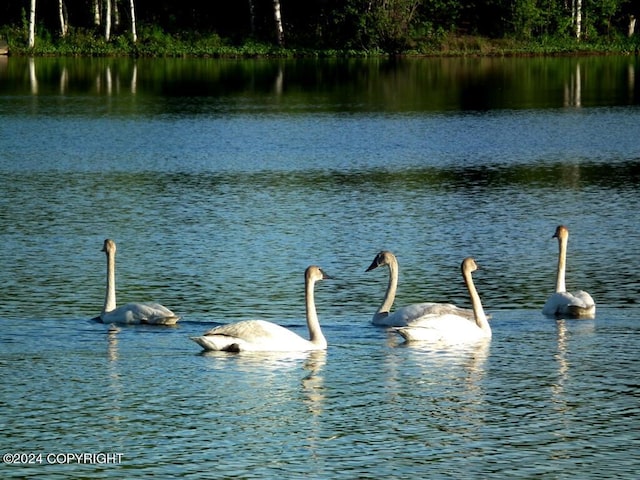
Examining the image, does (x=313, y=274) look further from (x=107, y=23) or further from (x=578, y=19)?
(x=578, y=19)

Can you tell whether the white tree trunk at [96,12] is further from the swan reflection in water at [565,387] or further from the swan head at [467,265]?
the swan reflection in water at [565,387]

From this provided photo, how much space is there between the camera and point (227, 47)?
78.8 meters

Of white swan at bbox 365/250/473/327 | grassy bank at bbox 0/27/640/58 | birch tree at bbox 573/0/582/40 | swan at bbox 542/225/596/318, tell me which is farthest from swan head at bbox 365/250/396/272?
birch tree at bbox 573/0/582/40

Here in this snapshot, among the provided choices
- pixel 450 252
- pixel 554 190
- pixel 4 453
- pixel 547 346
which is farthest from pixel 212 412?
pixel 554 190

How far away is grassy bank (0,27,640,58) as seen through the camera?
7725cm

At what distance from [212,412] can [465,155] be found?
82.1 feet

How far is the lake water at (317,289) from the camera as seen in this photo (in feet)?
41.6

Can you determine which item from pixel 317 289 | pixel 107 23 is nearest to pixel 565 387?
pixel 317 289

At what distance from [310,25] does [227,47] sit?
5.74m

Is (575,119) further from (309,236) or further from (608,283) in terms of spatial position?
(608,283)

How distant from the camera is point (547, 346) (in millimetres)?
16281

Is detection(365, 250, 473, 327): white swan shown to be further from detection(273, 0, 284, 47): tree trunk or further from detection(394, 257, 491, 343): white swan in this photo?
detection(273, 0, 284, 47): tree trunk

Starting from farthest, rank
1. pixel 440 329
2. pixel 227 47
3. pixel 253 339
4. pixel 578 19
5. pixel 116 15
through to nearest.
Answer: pixel 578 19, pixel 116 15, pixel 227 47, pixel 440 329, pixel 253 339

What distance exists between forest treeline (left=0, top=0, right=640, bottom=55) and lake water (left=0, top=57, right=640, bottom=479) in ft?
101
